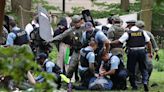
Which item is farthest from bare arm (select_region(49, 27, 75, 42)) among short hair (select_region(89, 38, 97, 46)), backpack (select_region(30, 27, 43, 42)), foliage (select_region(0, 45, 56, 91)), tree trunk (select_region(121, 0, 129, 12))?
tree trunk (select_region(121, 0, 129, 12))

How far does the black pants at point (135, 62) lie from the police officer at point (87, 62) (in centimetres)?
81

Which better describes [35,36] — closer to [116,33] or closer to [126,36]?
[116,33]

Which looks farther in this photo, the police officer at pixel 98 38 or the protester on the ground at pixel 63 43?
the protester on the ground at pixel 63 43

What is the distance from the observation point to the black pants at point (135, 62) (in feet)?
35.5

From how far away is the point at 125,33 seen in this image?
10766 millimetres

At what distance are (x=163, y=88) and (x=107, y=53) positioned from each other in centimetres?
177

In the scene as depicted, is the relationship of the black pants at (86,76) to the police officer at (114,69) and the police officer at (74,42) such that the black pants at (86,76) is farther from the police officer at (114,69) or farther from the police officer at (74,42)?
the police officer at (74,42)

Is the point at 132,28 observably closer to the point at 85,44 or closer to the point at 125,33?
the point at 125,33

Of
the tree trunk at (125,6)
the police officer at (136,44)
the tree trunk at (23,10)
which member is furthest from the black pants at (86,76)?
the tree trunk at (125,6)

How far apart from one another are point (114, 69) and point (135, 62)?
1.97 feet

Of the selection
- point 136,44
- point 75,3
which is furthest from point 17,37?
point 75,3

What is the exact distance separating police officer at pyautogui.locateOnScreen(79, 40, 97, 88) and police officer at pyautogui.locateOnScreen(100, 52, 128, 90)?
0.24 m

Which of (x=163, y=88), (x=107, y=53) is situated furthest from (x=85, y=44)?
(x=163, y=88)

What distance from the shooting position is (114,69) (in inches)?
419
